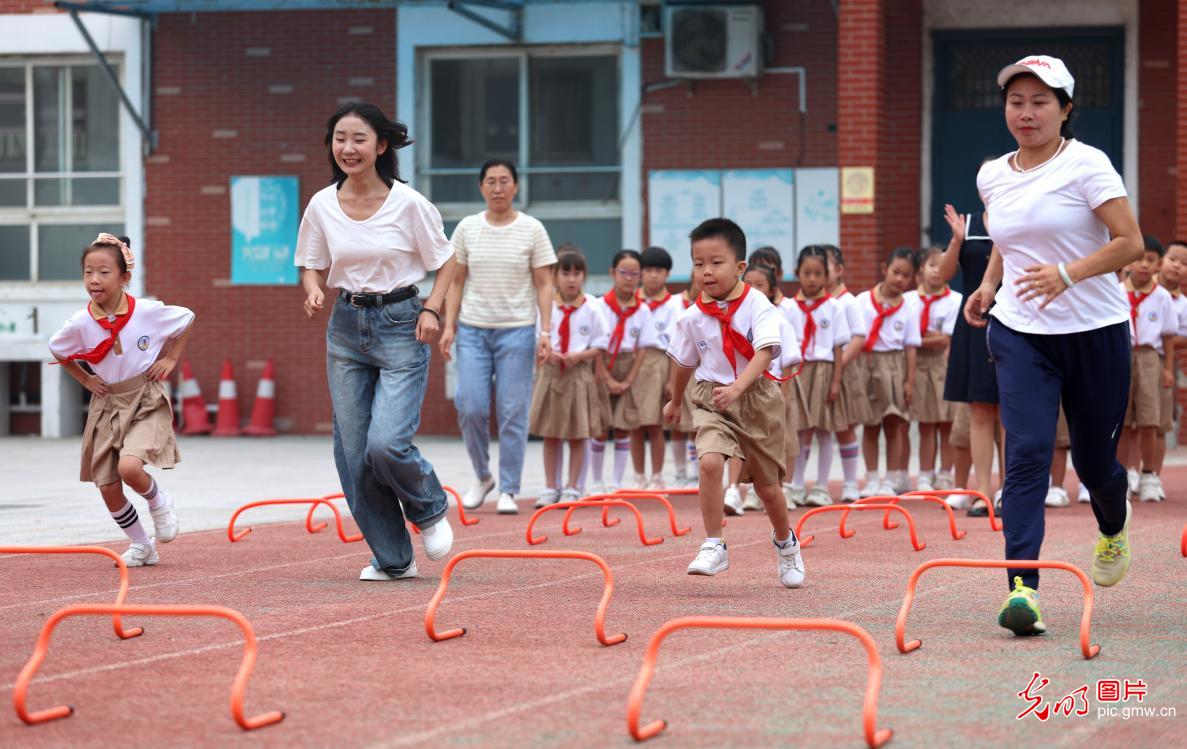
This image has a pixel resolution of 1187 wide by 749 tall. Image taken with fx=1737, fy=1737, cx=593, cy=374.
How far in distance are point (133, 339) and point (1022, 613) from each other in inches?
187

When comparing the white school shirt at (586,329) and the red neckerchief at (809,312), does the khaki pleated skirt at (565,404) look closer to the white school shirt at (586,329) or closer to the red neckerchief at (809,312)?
the white school shirt at (586,329)

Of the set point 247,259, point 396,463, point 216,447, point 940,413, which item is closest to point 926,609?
point 396,463

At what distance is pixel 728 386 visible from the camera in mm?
7672

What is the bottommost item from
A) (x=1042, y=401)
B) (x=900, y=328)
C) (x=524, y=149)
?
(x=1042, y=401)

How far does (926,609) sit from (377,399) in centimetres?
260

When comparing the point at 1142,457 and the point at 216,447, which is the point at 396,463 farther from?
the point at 216,447

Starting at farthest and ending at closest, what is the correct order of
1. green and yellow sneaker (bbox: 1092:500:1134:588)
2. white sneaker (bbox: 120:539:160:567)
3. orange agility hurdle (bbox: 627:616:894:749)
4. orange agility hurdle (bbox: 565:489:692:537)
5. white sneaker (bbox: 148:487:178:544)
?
orange agility hurdle (bbox: 565:489:692:537), white sneaker (bbox: 148:487:178:544), white sneaker (bbox: 120:539:160:567), green and yellow sneaker (bbox: 1092:500:1134:588), orange agility hurdle (bbox: 627:616:894:749)

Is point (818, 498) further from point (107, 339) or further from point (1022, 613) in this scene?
point (1022, 613)

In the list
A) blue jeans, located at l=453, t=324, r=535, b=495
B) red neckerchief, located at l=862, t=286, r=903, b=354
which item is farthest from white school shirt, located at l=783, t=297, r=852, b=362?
blue jeans, located at l=453, t=324, r=535, b=495

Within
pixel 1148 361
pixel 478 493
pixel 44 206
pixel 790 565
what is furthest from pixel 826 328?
pixel 44 206

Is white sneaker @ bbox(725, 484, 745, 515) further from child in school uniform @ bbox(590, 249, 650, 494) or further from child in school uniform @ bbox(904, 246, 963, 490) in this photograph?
child in school uniform @ bbox(904, 246, 963, 490)

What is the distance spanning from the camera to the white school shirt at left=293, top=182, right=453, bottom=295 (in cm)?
794

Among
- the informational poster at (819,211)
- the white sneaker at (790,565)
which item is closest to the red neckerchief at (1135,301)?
the white sneaker at (790,565)

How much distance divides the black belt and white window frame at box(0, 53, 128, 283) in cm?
1448
